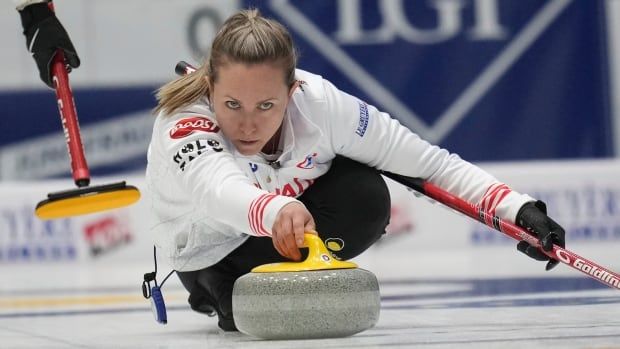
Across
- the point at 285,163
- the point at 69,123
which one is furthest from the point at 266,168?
the point at 69,123

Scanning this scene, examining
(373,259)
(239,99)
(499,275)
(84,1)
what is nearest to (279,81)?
(239,99)

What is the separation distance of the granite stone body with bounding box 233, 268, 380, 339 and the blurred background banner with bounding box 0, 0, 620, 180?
4577 millimetres

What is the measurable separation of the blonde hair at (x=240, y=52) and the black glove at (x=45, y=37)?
373mm

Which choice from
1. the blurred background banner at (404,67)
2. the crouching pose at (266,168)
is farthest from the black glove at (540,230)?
the blurred background banner at (404,67)

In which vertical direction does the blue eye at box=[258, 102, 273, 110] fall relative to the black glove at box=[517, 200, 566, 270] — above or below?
above

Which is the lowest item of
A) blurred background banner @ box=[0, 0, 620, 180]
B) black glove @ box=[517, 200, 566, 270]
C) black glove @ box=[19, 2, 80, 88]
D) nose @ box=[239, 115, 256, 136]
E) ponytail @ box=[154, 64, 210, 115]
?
black glove @ box=[517, 200, 566, 270]

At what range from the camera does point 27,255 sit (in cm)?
600

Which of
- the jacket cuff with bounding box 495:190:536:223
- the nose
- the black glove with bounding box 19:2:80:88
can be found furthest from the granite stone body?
the black glove with bounding box 19:2:80:88

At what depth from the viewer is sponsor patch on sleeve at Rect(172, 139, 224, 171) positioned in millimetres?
2404

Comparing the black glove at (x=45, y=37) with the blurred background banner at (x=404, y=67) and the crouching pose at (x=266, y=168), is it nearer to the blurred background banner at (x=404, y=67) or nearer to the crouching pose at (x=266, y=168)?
the crouching pose at (x=266, y=168)

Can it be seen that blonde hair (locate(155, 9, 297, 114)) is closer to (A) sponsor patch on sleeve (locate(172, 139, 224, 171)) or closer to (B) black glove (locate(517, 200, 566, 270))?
(A) sponsor patch on sleeve (locate(172, 139, 224, 171))

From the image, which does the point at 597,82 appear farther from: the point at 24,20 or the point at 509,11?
the point at 24,20

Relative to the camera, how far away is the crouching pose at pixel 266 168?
7.63 ft

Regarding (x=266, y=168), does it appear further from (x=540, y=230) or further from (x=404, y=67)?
(x=404, y=67)
